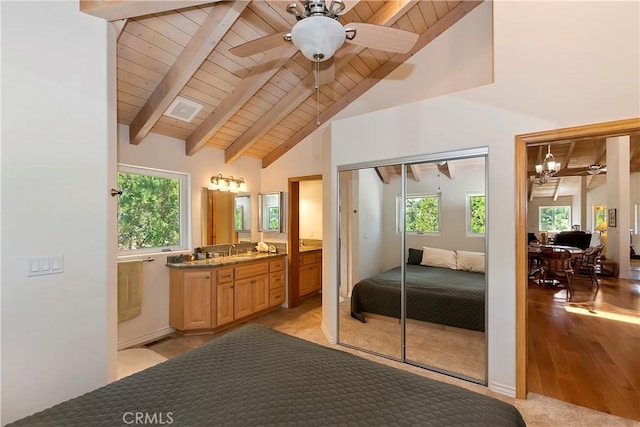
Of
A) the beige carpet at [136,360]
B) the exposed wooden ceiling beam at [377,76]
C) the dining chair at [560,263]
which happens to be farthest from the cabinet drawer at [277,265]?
the dining chair at [560,263]

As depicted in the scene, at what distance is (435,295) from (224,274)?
246 cm

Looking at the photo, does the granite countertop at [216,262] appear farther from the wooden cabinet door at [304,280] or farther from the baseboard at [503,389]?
the baseboard at [503,389]

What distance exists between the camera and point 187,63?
8.49ft

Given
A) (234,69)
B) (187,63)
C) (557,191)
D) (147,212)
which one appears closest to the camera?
(187,63)

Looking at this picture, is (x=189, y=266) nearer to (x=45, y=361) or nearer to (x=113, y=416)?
(x=45, y=361)

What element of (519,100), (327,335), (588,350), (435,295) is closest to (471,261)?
(435,295)

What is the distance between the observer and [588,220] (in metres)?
10.1

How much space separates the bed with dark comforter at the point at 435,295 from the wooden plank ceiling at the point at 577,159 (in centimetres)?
388

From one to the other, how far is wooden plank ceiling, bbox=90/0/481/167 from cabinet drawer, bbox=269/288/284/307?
208 centimetres

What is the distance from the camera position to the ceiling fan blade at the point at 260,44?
6.03 feet

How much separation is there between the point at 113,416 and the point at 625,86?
343cm

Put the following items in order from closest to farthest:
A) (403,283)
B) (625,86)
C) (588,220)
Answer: (625,86) → (403,283) → (588,220)

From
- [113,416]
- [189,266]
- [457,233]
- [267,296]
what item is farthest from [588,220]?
[113,416]

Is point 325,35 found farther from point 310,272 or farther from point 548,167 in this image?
point 548,167
